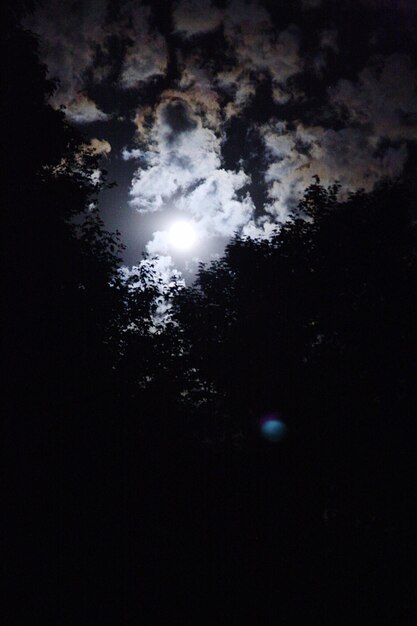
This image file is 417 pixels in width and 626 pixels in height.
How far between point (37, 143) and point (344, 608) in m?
16.8

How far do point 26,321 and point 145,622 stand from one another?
767 cm

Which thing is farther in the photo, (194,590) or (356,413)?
(356,413)

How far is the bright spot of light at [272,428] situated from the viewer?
17641mm

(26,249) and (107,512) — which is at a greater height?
(26,249)

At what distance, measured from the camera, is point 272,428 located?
18.8 metres

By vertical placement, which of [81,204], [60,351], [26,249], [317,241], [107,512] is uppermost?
[317,241]

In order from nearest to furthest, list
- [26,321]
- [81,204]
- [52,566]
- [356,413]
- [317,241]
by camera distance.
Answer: [52,566], [26,321], [81,204], [356,413], [317,241]

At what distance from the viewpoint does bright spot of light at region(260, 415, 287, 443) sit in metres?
17.6

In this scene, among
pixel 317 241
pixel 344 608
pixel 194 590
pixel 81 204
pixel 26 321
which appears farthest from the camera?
pixel 317 241

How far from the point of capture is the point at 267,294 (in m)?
19.6

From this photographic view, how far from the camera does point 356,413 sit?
16547 millimetres

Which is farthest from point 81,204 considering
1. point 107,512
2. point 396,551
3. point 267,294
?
point 396,551

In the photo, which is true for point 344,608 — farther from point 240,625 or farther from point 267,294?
point 267,294

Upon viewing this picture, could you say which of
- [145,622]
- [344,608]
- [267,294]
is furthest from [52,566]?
[267,294]
